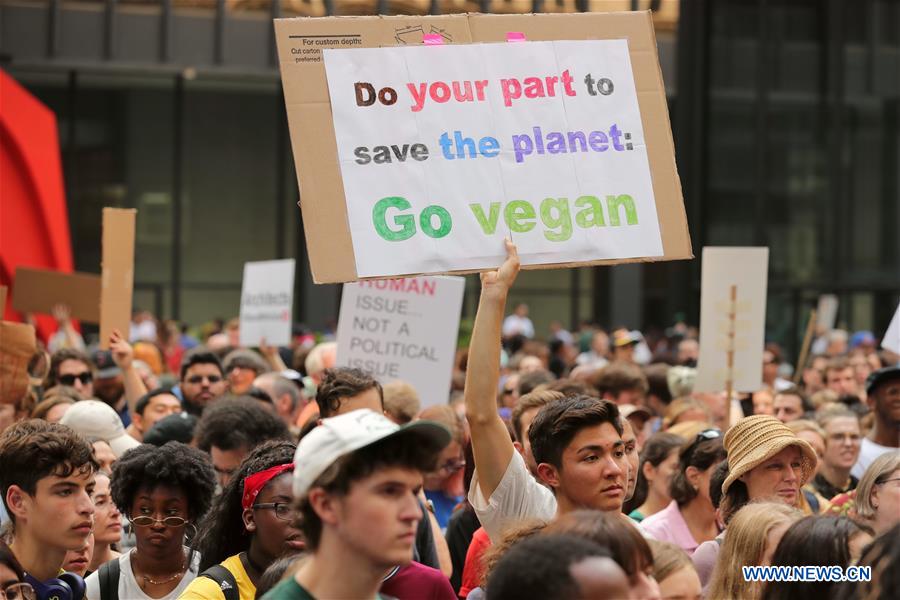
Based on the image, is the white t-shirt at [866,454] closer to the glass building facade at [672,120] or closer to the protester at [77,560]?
the protester at [77,560]

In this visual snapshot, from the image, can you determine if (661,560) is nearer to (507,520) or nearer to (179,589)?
(507,520)

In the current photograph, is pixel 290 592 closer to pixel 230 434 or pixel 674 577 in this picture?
pixel 674 577

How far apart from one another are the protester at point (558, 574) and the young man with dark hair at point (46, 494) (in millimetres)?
2115

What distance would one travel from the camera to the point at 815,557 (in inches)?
165

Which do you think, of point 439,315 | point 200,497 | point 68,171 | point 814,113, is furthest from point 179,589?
point 68,171

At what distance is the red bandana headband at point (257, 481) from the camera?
16.9ft

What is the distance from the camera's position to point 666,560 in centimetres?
412

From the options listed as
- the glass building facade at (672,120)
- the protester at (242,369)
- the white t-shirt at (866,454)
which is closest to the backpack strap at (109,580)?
the white t-shirt at (866,454)

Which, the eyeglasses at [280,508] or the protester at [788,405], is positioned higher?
the eyeglasses at [280,508]

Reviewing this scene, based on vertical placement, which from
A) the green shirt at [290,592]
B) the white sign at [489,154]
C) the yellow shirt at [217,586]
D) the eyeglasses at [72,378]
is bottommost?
the yellow shirt at [217,586]

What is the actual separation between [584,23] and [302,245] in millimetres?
26342

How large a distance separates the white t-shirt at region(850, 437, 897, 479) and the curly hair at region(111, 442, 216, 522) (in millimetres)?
4451

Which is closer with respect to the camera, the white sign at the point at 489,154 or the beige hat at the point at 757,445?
the white sign at the point at 489,154

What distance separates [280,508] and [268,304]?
8862 millimetres
